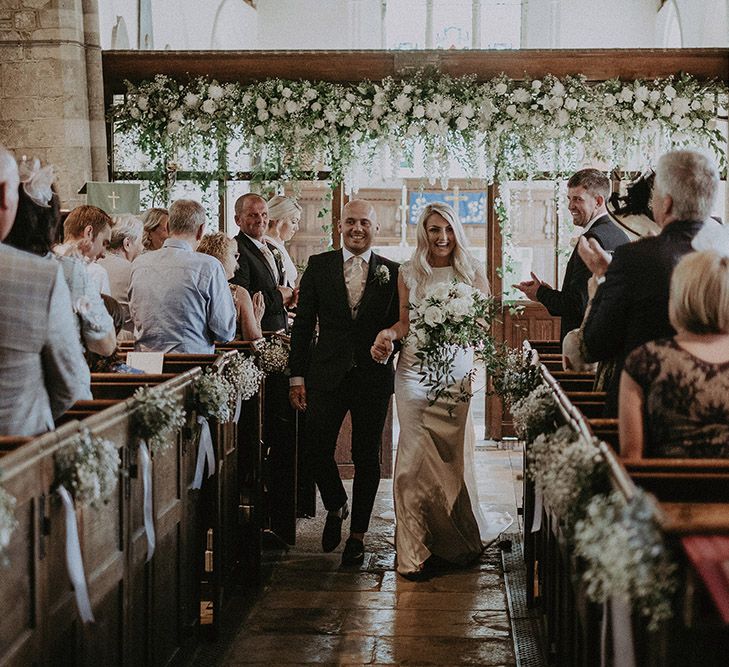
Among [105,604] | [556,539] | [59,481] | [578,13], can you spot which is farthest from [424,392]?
[578,13]

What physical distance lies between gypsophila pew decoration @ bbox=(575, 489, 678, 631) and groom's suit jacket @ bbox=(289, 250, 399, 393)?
3.47m

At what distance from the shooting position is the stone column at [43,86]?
840cm

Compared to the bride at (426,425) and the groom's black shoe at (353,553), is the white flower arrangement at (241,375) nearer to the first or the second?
→ the bride at (426,425)

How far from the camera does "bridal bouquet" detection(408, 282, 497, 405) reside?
5152mm

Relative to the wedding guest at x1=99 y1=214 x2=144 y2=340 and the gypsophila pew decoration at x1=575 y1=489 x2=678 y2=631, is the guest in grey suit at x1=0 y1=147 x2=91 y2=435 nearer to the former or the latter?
the gypsophila pew decoration at x1=575 y1=489 x2=678 y2=631

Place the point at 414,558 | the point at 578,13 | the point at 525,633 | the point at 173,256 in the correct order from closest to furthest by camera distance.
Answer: the point at 525,633 → the point at 173,256 → the point at 414,558 → the point at 578,13

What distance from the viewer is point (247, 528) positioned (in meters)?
5.30

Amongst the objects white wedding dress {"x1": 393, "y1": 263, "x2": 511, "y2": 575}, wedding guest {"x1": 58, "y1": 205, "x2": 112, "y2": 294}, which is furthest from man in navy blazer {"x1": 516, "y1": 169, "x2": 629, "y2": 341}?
wedding guest {"x1": 58, "y1": 205, "x2": 112, "y2": 294}

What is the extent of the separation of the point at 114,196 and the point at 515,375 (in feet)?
13.7

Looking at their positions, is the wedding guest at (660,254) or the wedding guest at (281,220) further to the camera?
the wedding guest at (281,220)

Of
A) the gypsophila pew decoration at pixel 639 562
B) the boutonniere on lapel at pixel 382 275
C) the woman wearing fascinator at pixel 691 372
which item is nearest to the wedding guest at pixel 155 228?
the boutonniere on lapel at pixel 382 275

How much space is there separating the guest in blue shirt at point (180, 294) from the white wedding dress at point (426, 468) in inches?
37.9

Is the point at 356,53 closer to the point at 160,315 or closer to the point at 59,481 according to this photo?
the point at 160,315

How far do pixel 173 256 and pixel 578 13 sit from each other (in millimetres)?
13608
